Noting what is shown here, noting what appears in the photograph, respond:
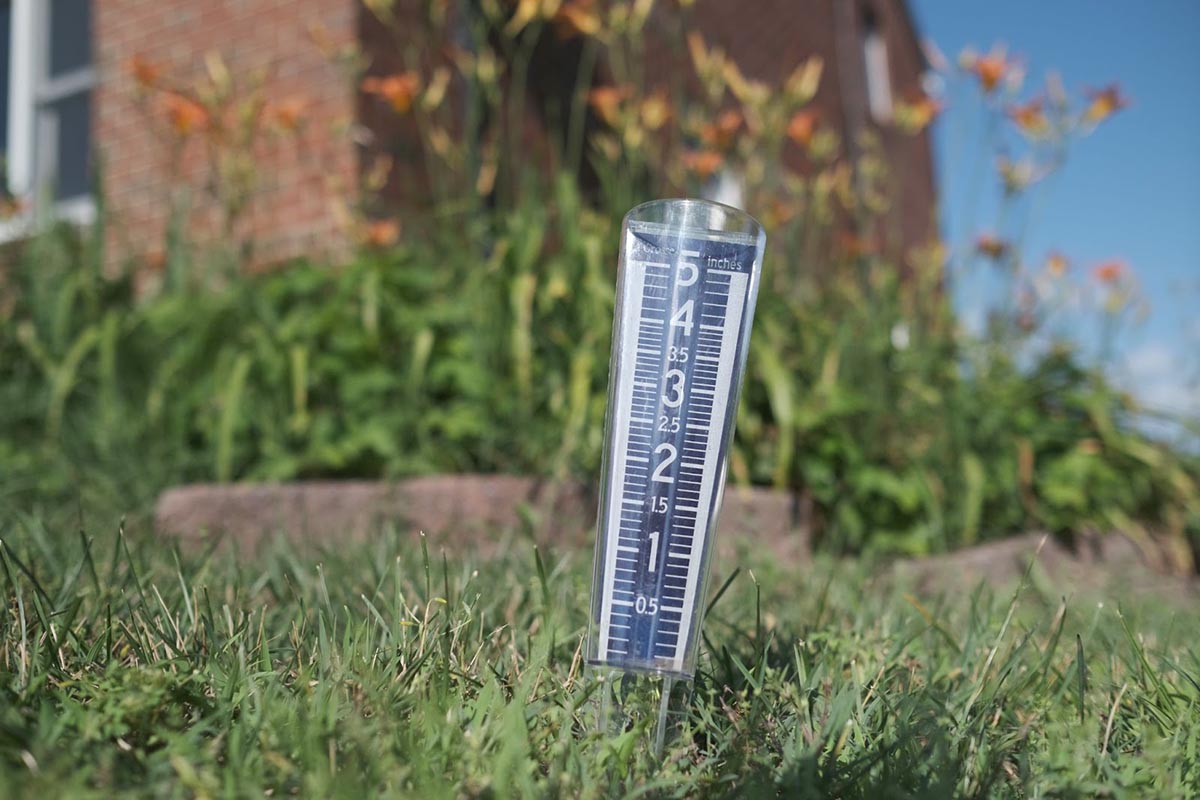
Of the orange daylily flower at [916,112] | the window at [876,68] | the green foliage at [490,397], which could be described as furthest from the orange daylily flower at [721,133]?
the window at [876,68]

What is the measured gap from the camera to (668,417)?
1078 mm

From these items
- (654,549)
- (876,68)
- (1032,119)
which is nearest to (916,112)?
(1032,119)

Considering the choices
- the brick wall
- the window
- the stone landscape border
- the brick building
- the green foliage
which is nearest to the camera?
the stone landscape border

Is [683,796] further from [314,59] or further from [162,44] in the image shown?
[162,44]

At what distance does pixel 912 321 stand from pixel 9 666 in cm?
341

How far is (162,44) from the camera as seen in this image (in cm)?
536

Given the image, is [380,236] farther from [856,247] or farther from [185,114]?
[856,247]

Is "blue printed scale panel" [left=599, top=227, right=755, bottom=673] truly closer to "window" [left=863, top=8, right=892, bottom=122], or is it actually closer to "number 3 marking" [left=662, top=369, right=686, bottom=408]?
"number 3 marking" [left=662, top=369, right=686, bottom=408]

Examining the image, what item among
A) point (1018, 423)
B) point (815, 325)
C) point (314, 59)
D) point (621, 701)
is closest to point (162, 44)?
point (314, 59)

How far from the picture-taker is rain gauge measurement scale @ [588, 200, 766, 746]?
108 cm

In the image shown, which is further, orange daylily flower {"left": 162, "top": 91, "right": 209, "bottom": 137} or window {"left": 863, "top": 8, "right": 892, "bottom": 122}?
window {"left": 863, "top": 8, "right": 892, "bottom": 122}

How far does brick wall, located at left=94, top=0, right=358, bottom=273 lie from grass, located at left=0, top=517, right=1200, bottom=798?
10.4 ft

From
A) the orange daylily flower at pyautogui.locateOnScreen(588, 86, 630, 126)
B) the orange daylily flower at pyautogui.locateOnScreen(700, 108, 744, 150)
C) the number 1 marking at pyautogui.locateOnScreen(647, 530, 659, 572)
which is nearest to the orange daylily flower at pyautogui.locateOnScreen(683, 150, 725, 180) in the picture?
the orange daylily flower at pyautogui.locateOnScreen(700, 108, 744, 150)

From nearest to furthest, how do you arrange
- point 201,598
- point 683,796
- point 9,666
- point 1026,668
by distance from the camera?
point 683,796 < point 9,666 < point 1026,668 < point 201,598
